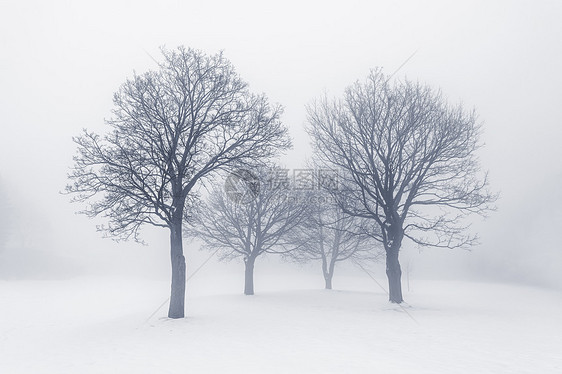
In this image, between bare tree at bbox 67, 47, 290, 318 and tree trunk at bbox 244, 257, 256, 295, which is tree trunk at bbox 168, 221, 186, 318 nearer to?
bare tree at bbox 67, 47, 290, 318

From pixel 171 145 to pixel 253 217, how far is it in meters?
12.4

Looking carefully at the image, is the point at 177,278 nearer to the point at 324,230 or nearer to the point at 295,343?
the point at 295,343

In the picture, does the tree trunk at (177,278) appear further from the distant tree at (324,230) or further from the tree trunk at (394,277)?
the tree trunk at (394,277)

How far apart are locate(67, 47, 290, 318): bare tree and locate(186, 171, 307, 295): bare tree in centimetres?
866

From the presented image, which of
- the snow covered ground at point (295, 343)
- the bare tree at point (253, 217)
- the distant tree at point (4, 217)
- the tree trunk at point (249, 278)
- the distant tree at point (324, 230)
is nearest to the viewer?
the snow covered ground at point (295, 343)

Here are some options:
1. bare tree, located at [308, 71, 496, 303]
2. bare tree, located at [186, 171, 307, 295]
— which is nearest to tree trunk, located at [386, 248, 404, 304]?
bare tree, located at [308, 71, 496, 303]

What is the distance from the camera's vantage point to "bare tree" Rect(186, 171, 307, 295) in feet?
88.1

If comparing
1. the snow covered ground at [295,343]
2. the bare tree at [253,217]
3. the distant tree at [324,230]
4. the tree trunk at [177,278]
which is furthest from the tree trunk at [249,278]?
the tree trunk at [177,278]

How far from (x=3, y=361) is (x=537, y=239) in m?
79.5

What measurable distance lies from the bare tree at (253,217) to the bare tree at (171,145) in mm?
8656

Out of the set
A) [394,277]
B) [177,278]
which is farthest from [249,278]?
[177,278]

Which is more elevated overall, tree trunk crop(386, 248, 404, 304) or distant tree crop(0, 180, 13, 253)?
distant tree crop(0, 180, 13, 253)

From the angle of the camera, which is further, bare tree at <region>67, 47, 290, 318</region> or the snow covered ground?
bare tree at <region>67, 47, 290, 318</region>

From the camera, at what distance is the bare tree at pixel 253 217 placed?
26859 mm
